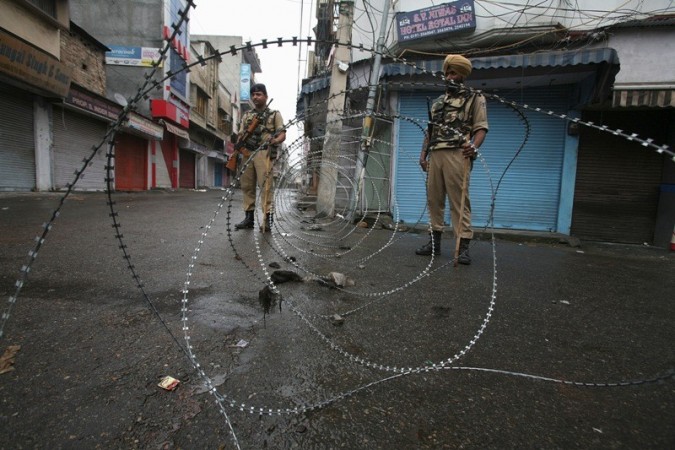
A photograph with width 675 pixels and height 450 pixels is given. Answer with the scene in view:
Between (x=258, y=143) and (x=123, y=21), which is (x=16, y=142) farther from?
(x=123, y=21)

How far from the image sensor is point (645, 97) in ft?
19.8

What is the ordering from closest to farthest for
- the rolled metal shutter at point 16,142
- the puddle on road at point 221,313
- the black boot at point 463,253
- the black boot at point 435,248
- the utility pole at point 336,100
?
the puddle on road at point 221,313 → the black boot at point 463,253 → the black boot at point 435,248 → the utility pole at point 336,100 → the rolled metal shutter at point 16,142

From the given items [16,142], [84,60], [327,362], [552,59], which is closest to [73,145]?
[16,142]

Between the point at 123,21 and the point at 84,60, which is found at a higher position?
the point at 123,21

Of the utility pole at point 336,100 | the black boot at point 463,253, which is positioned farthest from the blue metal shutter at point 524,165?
the black boot at point 463,253

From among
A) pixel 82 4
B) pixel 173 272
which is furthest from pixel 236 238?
pixel 82 4

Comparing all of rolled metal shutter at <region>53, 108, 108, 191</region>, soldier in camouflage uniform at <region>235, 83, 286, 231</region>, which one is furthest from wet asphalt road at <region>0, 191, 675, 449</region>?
rolled metal shutter at <region>53, 108, 108, 191</region>

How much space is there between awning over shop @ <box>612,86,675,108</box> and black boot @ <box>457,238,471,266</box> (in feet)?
15.8

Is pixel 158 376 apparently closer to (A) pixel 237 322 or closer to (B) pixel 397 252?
(A) pixel 237 322

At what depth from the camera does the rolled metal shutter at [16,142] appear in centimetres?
1051

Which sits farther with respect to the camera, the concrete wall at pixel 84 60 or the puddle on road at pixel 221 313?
the concrete wall at pixel 84 60

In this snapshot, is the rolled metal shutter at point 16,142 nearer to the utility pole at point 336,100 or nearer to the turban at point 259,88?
the utility pole at point 336,100

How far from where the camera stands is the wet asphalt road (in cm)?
111

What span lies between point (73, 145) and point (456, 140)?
15193 mm
